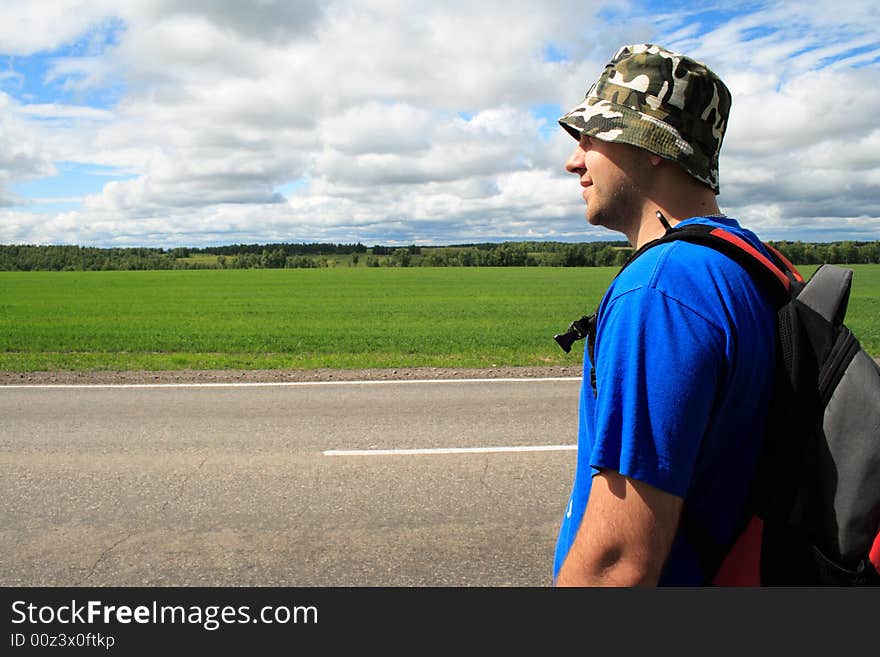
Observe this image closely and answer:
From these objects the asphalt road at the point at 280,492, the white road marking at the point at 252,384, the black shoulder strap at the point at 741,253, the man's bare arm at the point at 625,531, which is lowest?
the asphalt road at the point at 280,492

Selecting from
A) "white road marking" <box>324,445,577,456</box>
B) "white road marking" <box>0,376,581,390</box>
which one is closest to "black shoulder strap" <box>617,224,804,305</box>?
"white road marking" <box>324,445,577,456</box>

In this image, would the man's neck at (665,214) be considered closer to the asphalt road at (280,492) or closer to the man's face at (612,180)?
the man's face at (612,180)

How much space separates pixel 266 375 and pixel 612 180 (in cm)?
1088

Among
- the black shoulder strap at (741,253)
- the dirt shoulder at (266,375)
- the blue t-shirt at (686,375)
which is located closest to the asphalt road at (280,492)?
the dirt shoulder at (266,375)

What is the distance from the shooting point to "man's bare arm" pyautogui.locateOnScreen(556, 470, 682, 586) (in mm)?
1353

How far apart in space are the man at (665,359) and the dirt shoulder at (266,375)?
9.86 metres

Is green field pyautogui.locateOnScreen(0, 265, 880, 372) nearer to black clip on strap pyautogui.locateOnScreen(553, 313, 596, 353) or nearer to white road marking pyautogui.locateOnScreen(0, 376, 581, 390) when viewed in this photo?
black clip on strap pyautogui.locateOnScreen(553, 313, 596, 353)

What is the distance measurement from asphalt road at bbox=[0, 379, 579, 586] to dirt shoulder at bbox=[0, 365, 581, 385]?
1826 millimetres

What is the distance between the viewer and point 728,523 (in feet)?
4.82

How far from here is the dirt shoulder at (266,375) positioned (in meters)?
11.4

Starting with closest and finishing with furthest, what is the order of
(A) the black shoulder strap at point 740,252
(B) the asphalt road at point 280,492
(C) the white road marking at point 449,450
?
(A) the black shoulder strap at point 740,252 → (B) the asphalt road at point 280,492 → (C) the white road marking at point 449,450

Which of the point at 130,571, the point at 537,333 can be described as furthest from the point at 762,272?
the point at 537,333

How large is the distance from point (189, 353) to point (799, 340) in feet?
53.4
